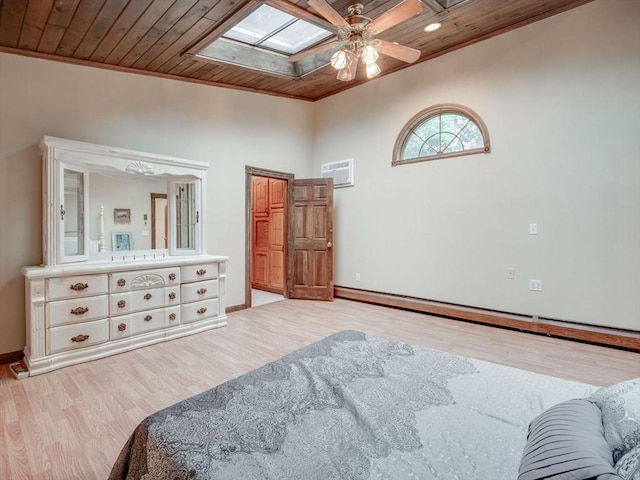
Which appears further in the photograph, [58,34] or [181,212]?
[181,212]

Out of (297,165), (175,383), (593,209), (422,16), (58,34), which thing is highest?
(422,16)

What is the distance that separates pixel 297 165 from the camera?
18.5ft

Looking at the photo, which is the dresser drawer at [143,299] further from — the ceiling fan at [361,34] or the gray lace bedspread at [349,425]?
the ceiling fan at [361,34]

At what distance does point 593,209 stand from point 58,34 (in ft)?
17.4

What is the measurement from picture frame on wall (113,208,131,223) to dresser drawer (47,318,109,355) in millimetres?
1140

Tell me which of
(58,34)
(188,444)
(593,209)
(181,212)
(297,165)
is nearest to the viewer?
(188,444)

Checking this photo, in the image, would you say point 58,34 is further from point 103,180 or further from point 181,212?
point 181,212

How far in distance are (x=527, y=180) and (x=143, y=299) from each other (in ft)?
14.2

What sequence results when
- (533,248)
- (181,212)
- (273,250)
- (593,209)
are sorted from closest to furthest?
(593,209) → (533,248) → (181,212) → (273,250)

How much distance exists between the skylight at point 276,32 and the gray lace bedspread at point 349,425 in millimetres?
3528

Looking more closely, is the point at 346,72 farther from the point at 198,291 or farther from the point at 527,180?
the point at 198,291

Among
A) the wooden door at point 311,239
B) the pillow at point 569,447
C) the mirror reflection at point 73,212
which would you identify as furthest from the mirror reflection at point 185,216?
the pillow at point 569,447

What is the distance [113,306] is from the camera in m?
3.16

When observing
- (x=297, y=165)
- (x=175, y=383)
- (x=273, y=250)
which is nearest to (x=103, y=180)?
(x=175, y=383)
